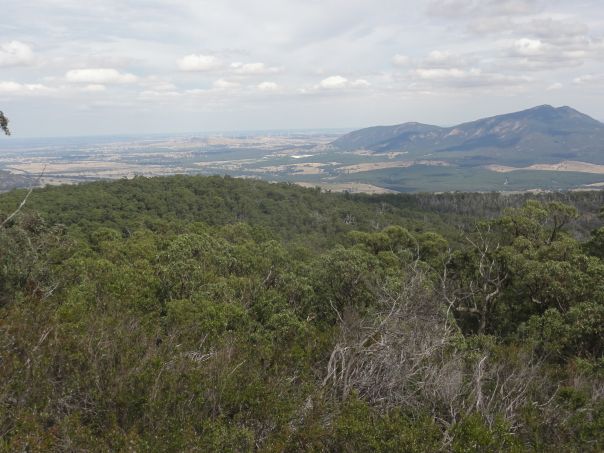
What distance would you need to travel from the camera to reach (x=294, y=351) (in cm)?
1234

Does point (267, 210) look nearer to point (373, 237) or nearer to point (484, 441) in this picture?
point (373, 237)

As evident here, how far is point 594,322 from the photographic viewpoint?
1712 centimetres

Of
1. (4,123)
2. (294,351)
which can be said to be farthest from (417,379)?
A: (4,123)

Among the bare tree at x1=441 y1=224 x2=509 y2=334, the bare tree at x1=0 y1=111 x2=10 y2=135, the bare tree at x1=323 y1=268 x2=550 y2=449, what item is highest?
the bare tree at x1=0 y1=111 x2=10 y2=135

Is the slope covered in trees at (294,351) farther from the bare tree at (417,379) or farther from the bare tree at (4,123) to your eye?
the bare tree at (4,123)

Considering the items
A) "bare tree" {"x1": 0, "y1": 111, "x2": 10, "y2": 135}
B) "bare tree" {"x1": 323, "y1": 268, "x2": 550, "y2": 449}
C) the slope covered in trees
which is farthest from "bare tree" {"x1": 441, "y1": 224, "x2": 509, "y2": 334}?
"bare tree" {"x1": 0, "y1": 111, "x2": 10, "y2": 135}

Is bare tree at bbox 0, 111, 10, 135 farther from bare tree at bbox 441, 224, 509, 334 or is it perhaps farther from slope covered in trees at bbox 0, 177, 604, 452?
bare tree at bbox 441, 224, 509, 334

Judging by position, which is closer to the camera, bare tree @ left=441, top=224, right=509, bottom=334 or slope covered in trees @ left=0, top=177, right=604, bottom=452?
slope covered in trees @ left=0, top=177, right=604, bottom=452

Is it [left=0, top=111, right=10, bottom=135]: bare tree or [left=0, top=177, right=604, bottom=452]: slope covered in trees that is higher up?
[left=0, top=111, right=10, bottom=135]: bare tree

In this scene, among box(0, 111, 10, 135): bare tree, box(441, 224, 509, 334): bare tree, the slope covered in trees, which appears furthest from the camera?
box(441, 224, 509, 334): bare tree

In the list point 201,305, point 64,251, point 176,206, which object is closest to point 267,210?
point 176,206

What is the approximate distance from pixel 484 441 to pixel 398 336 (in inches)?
193

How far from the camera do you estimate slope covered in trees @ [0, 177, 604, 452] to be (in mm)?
7984

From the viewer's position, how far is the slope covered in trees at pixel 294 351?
798cm
